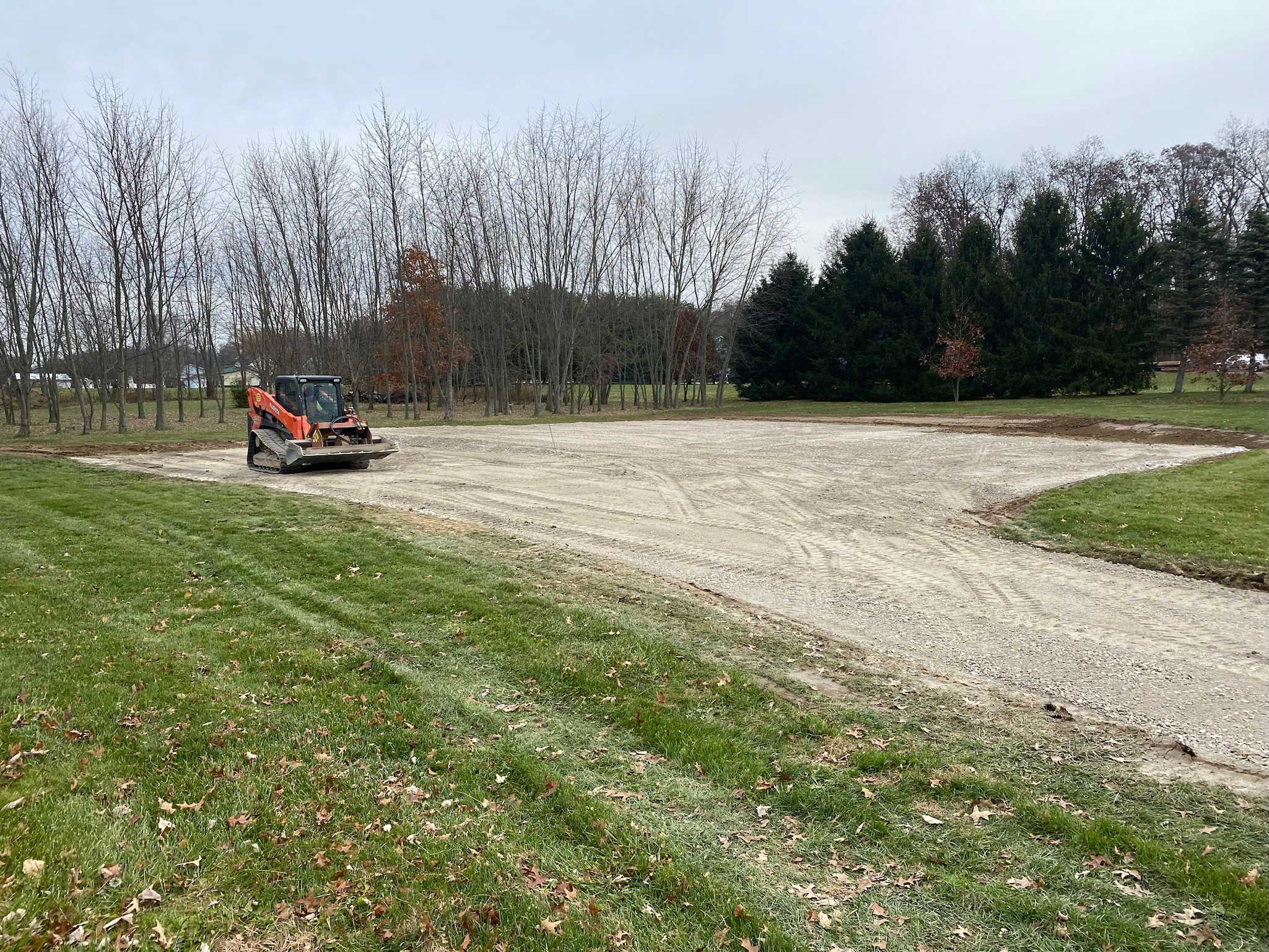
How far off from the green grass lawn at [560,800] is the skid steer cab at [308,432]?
425 inches

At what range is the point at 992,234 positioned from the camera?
137 feet

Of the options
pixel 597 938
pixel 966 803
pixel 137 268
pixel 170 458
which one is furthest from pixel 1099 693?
pixel 137 268

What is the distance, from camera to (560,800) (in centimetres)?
404

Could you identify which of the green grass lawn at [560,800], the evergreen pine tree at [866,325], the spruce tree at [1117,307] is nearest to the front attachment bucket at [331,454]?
the green grass lawn at [560,800]

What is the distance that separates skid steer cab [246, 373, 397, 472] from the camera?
17547mm

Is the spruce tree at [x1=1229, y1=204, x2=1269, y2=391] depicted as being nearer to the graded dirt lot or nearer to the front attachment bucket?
the graded dirt lot

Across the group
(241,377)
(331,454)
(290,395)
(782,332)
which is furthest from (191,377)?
(331,454)

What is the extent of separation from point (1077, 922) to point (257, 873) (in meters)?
3.56

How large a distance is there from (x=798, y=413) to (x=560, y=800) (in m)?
33.4

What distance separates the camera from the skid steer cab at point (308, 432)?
17.5 m

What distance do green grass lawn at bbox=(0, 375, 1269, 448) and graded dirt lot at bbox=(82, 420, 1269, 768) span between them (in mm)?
7595

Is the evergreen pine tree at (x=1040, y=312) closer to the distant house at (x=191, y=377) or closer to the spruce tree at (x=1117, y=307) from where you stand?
the spruce tree at (x=1117, y=307)

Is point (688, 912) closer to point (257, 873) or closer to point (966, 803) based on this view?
point (966, 803)

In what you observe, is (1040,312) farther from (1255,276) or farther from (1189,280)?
(1255,276)
